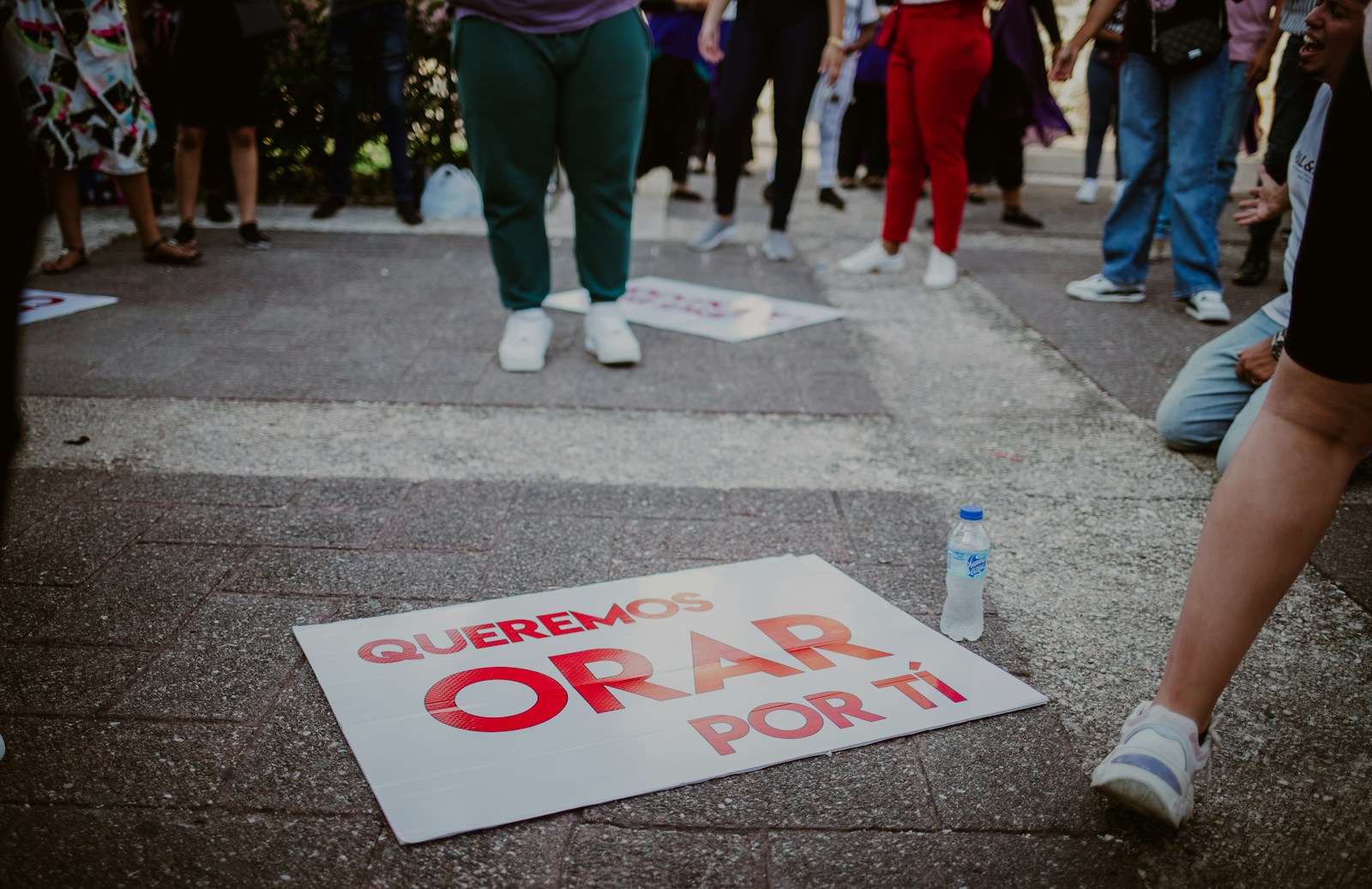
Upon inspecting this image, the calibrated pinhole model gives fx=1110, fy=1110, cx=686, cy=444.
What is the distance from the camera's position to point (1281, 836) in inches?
62.6

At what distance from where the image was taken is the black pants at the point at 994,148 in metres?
7.08

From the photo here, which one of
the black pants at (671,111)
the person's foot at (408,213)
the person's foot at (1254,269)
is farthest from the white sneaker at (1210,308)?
the person's foot at (408,213)

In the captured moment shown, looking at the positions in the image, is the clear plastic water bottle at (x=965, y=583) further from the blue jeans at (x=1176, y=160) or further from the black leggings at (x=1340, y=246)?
the blue jeans at (x=1176, y=160)

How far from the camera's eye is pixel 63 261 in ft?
16.8

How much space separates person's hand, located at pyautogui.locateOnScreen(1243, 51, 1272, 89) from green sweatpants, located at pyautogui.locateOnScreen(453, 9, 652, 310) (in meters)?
2.78

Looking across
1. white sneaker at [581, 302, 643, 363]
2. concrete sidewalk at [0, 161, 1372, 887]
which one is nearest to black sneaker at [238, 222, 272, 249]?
concrete sidewalk at [0, 161, 1372, 887]

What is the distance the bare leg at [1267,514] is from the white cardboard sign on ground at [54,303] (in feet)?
14.0

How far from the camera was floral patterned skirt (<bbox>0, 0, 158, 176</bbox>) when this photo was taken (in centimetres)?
466

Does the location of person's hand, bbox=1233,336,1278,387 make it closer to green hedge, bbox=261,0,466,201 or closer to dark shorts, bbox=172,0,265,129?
dark shorts, bbox=172,0,265,129

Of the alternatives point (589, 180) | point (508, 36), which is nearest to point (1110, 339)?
point (589, 180)

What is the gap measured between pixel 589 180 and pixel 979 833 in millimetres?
2711

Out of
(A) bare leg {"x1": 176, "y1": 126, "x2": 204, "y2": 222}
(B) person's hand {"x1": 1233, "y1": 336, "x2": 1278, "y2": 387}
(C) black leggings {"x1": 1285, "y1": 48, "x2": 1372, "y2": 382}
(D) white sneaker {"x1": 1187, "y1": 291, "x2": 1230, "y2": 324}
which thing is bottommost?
(D) white sneaker {"x1": 1187, "y1": 291, "x2": 1230, "y2": 324}

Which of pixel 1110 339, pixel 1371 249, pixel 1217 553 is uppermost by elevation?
pixel 1371 249

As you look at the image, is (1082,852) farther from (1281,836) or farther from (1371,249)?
(1371,249)
